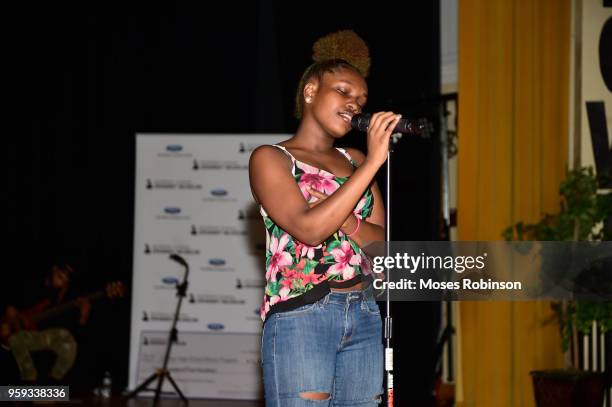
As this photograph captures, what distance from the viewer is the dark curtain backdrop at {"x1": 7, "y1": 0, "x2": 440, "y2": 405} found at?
23.2ft

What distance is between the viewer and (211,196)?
6.63 meters

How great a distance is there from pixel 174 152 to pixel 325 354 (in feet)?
15.4

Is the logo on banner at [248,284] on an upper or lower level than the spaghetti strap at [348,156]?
lower

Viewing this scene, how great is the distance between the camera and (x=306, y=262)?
2184mm

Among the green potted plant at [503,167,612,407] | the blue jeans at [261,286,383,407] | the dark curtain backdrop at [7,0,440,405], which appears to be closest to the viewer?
the blue jeans at [261,286,383,407]

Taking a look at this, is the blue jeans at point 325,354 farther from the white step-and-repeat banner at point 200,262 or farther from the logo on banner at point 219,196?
the logo on banner at point 219,196

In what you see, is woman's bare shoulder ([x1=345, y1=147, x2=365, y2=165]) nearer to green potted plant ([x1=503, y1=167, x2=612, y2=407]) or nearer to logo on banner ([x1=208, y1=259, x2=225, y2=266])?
green potted plant ([x1=503, y1=167, x2=612, y2=407])

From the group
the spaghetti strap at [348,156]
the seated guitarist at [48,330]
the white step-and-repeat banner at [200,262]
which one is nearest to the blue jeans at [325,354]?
the spaghetti strap at [348,156]

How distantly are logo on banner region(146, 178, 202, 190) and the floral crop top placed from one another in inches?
175

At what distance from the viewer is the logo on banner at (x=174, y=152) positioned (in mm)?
6660

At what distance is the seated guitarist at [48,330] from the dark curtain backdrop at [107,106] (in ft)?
0.70

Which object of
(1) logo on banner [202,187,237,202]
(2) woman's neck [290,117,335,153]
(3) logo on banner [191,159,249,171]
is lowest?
(2) woman's neck [290,117,335,153]

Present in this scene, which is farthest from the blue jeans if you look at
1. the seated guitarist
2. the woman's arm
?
the seated guitarist

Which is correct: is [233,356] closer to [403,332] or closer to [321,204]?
[403,332]
